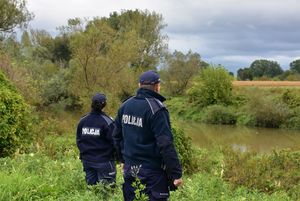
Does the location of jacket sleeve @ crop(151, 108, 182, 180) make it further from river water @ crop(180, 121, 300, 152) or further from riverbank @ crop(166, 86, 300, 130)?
riverbank @ crop(166, 86, 300, 130)

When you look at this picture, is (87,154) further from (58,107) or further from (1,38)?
(58,107)

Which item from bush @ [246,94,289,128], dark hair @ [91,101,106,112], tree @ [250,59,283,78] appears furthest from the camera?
tree @ [250,59,283,78]

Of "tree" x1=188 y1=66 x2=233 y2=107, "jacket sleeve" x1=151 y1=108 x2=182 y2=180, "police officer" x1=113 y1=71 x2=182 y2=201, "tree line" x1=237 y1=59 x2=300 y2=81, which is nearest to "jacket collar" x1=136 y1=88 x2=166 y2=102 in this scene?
"police officer" x1=113 y1=71 x2=182 y2=201

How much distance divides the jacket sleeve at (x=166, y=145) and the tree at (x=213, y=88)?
50406mm

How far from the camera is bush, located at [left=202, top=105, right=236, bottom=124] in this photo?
49125 mm

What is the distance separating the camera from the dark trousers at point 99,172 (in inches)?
271

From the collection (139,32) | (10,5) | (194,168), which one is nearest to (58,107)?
(10,5)

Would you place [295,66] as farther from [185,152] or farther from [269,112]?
[185,152]

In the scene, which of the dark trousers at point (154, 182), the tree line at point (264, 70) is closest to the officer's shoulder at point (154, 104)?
the dark trousers at point (154, 182)

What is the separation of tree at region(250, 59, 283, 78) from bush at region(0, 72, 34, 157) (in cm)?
8106

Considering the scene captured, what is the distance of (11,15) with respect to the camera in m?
32.9

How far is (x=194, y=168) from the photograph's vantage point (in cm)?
1274

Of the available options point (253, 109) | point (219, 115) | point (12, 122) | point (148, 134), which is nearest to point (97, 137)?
point (148, 134)

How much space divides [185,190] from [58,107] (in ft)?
112
